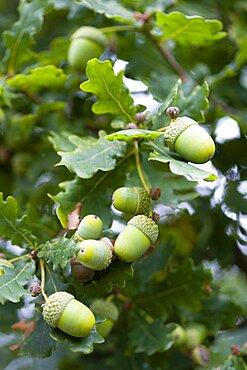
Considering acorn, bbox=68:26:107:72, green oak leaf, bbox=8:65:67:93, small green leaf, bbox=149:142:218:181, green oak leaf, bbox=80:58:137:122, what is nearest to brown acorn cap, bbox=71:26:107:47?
acorn, bbox=68:26:107:72

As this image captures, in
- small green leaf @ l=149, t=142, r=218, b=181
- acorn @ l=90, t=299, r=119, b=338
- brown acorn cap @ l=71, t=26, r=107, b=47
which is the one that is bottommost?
acorn @ l=90, t=299, r=119, b=338

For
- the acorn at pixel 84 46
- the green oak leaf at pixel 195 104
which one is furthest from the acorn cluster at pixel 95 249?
the acorn at pixel 84 46

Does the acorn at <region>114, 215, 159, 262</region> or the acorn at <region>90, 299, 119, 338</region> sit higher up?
the acorn at <region>114, 215, 159, 262</region>

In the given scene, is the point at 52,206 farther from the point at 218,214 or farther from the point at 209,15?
→ the point at 209,15

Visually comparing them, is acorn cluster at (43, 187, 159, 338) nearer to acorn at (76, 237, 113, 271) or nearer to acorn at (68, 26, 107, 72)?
acorn at (76, 237, 113, 271)

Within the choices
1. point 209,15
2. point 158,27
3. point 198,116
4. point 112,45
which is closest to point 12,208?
point 198,116

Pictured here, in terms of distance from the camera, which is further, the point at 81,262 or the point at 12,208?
the point at 12,208
